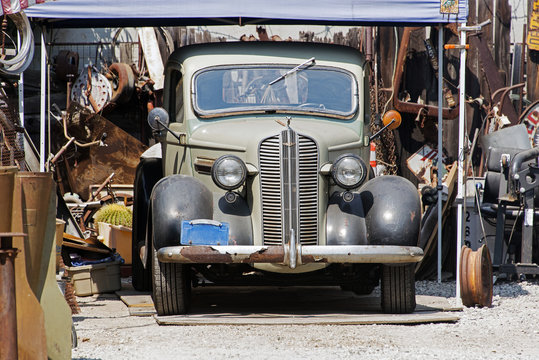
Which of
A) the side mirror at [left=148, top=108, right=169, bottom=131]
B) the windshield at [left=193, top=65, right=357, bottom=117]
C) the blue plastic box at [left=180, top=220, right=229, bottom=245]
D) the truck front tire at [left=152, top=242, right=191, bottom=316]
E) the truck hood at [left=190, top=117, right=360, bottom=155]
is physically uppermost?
the windshield at [left=193, top=65, right=357, bottom=117]

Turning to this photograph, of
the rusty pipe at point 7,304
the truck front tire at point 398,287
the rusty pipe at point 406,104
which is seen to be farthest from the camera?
the rusty pipe at point 406,104

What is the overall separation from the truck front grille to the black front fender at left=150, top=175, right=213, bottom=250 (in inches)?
18.6

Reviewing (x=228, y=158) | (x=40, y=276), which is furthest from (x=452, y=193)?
(x=40, y=276)

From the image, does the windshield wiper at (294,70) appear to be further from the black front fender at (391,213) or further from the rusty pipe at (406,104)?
the rusty pipe at (406,104)

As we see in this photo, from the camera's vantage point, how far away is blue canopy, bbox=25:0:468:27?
27.5 feet

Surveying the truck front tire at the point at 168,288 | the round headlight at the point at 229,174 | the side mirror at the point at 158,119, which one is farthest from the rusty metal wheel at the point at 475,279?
the side mirror at the point at 158,119

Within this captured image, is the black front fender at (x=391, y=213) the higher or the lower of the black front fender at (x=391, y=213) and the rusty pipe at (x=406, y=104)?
the lower

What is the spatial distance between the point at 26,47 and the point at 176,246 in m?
4.96

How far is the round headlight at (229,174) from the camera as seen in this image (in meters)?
6.97

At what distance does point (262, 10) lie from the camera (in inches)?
332

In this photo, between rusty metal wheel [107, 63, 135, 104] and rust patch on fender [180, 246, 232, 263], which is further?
rusty metal wheel [107, 63, 135, 104]

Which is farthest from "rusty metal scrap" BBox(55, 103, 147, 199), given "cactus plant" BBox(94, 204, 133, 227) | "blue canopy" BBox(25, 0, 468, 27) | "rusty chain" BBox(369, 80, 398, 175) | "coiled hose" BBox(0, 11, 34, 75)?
"blue canopy" BBox(25, 0, 468, 27)

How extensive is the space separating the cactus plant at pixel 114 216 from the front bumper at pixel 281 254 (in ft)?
17.2

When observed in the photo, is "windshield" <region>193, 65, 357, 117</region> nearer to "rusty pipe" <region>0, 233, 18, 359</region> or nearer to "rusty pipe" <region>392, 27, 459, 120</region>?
"rusty pipe" <region>0, 233, 18, 359</region>
